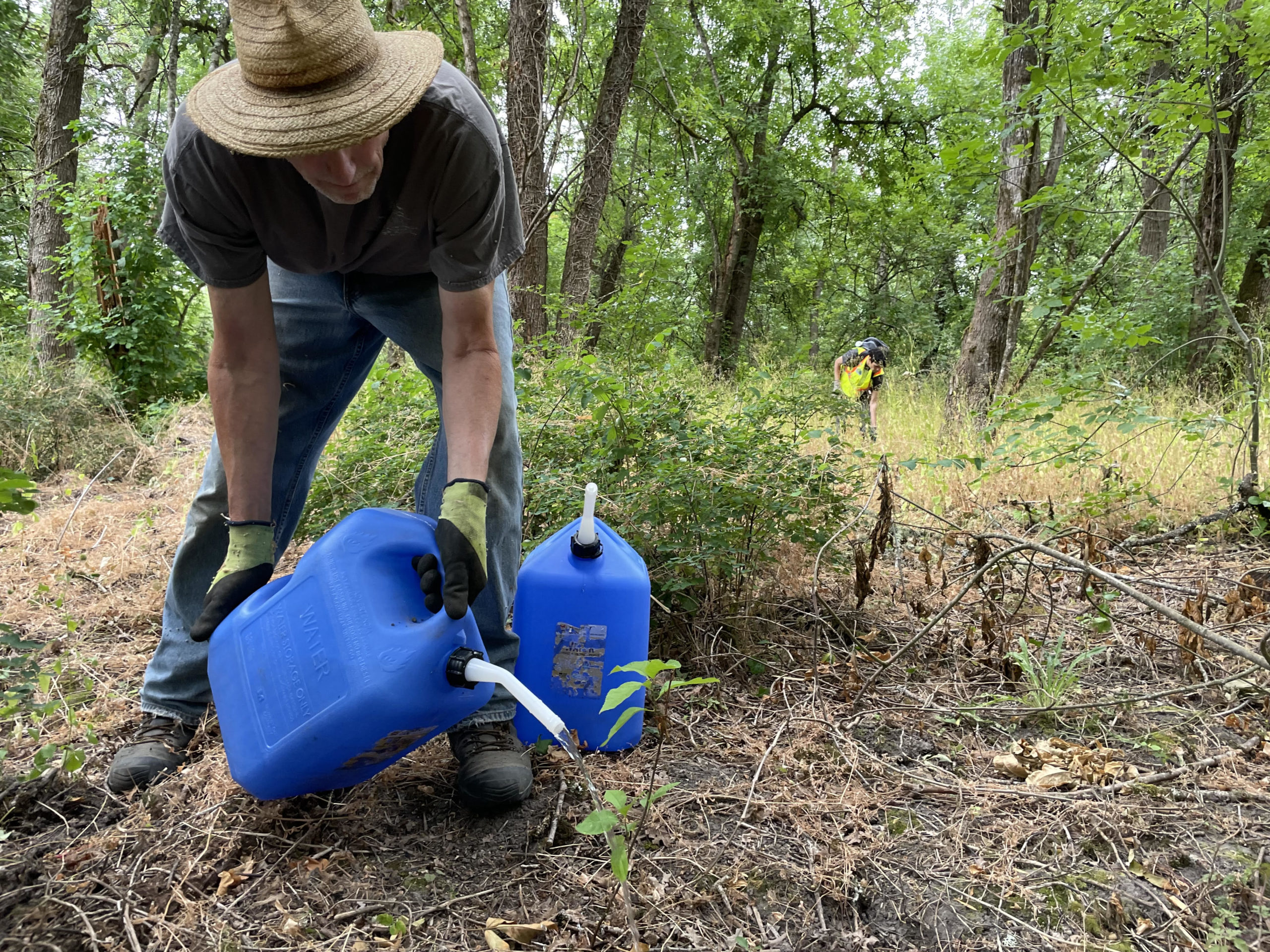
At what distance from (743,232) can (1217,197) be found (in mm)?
7445

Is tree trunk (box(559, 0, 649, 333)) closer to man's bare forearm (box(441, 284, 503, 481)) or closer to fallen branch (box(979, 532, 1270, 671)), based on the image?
man's bare forearm (box(441, 284, 503, 481))

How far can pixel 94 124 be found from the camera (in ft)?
22.2

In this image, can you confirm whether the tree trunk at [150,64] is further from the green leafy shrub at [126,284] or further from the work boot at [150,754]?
the work boot at [150,754]

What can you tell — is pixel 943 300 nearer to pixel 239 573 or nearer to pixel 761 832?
pixel 761 832

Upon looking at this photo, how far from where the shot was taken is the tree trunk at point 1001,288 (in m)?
5.61

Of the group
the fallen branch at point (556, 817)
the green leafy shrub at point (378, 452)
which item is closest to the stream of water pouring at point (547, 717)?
the fallen branch at point (556, 817)

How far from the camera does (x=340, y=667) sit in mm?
1263

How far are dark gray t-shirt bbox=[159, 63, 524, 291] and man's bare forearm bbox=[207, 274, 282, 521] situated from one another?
0.07 metres

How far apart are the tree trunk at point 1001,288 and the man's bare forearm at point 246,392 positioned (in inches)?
197

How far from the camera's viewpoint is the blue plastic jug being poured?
1.26m

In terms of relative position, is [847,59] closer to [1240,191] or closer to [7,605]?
[1240,191]

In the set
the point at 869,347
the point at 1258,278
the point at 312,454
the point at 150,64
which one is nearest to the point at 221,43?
the point at 150,64

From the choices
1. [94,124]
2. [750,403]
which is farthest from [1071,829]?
[94,124]

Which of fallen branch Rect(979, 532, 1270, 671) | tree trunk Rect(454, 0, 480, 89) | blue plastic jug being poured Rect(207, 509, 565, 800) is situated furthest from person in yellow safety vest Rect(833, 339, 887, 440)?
blue plastic jug being poured Rect(207, 509, 565, 800)
